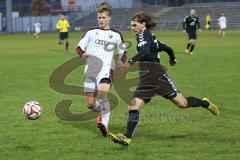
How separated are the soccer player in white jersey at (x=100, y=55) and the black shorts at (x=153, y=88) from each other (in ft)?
2.63

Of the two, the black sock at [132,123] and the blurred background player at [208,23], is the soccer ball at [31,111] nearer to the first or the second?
the black sock at [132,123]

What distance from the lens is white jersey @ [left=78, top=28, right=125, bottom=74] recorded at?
9.16 meters

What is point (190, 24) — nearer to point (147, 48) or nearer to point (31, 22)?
point (147, 48)

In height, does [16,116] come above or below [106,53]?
below

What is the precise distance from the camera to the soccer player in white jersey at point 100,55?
9.04m

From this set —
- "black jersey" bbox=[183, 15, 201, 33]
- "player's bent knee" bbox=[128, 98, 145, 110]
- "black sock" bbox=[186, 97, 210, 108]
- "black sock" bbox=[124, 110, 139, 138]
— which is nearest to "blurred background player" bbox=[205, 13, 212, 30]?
"black jersey" bbox=[183, 15, 201, 33]

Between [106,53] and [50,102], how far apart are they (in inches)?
165

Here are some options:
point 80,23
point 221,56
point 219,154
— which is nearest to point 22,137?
point 219,154

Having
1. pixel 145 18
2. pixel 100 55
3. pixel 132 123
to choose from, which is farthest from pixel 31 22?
pixel 132 123

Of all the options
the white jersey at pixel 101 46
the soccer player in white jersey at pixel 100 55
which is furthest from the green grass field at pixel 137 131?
the white jersey at pixel 101 46

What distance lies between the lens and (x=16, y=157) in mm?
7492

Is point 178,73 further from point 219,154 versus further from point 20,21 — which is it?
point 20,21

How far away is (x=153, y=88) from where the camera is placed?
844 cm

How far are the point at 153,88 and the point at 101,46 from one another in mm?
1361
